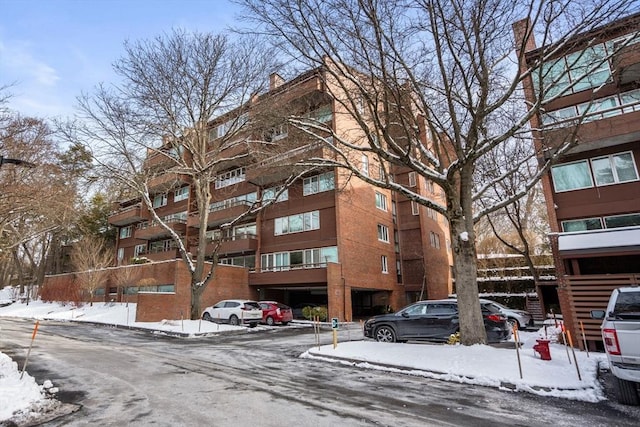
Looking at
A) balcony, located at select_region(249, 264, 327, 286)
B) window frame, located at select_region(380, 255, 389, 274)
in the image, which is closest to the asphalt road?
balcony, located at select_region(249, 264, 327, 286)

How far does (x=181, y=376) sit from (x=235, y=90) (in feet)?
53.5

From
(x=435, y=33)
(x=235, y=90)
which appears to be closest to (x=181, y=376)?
(x=435, y=33)

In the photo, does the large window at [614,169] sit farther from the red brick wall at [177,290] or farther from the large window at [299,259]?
the red brick wall at [177,290]

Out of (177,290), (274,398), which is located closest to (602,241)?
(274,398)

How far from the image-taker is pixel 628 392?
596cm

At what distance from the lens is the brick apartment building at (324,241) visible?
26.2 metres

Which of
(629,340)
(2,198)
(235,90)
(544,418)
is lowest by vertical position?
(544,418)

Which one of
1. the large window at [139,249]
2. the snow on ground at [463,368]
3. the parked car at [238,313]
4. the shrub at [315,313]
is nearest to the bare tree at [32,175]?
the snow on ground at [463,368]

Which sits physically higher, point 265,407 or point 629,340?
point 629,340

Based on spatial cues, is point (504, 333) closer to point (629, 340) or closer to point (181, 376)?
point (629, 340)

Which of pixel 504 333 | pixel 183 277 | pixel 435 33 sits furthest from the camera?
pixel 183 277

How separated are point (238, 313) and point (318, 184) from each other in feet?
38.9

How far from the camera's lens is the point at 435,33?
10016mm

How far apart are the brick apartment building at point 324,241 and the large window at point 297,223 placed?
0.27 feet
